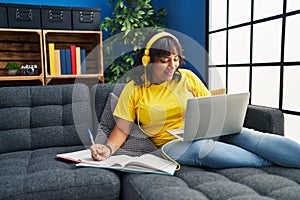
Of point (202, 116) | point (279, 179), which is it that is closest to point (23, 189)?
point (202, 116)

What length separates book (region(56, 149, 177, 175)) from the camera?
3.79ft

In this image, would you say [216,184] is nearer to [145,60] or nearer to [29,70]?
[145,60]

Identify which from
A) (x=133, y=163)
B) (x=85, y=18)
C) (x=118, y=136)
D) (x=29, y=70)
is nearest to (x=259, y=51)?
(x=118, y=136)

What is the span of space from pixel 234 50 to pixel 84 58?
1511mm

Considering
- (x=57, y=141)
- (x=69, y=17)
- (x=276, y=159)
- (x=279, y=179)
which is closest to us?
(x=279, y=179)

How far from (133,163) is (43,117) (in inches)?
28.6

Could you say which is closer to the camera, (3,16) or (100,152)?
(100,152)

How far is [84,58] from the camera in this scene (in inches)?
114

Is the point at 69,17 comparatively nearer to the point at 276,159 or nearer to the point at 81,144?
the point at 81,144

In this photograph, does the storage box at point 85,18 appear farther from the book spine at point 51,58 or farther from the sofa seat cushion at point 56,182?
the sofa seat cushion at point 56,182

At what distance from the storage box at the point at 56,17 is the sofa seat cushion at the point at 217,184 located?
199 centimetres

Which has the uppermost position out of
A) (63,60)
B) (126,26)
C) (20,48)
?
(126,26)

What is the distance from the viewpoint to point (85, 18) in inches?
108

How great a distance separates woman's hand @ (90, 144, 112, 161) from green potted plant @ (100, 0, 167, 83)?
1.44 metres
